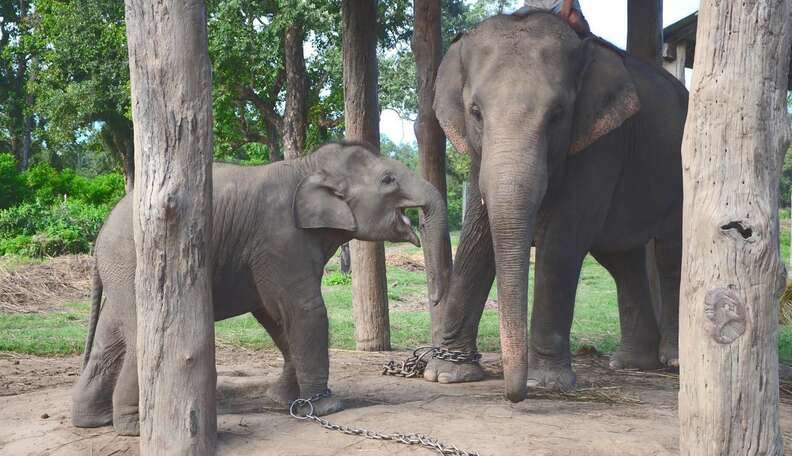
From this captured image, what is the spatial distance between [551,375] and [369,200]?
1.83 m

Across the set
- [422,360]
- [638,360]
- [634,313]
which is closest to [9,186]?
[422,360]

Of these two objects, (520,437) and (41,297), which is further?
(41,297)

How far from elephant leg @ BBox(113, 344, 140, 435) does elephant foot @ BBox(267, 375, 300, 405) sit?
3.62 feet

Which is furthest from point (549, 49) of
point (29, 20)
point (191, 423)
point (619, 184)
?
point (29, 20)

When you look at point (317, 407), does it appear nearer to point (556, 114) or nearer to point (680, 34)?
point (556, 114)

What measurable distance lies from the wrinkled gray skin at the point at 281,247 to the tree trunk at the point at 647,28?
13.6 ft

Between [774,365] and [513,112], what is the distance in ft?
7.70

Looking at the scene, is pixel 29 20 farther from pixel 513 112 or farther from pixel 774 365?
pixel 774 365

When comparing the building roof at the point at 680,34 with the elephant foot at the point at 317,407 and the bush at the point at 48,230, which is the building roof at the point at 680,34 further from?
the bush at the point at 48,230

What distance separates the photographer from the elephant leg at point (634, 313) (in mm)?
7832

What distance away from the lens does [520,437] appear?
4949 mm

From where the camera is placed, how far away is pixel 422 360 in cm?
718

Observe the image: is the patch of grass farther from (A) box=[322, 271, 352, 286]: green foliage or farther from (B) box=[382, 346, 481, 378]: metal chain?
(A) box=[322, 271, 352, 286]: green foliage

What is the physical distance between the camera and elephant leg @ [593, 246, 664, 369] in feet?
25.7
